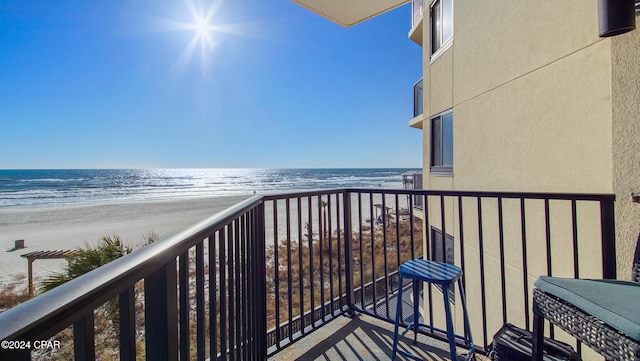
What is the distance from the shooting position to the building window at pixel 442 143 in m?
4.50

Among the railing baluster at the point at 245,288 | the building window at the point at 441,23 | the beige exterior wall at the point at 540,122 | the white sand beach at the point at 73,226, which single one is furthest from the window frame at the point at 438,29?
the white sand beach at the point at 73,226

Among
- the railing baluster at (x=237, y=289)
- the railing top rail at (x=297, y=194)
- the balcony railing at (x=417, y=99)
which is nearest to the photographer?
the railing baluster at (x=237, y=289)

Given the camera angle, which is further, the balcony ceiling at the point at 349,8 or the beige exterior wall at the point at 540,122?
the balcony ceiling at the point at 349,8

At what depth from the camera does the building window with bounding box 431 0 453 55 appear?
14.6ft

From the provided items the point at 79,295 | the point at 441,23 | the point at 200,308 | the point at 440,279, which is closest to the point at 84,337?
the point at 79,295

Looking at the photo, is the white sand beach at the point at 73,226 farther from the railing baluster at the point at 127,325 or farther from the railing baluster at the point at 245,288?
the railing baluster at the point at 127,325

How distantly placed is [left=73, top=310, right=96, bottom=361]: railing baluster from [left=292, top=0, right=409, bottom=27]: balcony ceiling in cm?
274

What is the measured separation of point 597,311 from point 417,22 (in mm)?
6381

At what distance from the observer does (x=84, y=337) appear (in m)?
0.36

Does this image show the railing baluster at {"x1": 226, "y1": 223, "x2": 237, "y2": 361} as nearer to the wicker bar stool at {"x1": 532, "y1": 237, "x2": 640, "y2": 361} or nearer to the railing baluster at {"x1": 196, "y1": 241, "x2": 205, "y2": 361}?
the railing baluster at {"x1": 196, "y1": 241, "x2": 205, "y2": 361}

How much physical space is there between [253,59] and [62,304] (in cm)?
959

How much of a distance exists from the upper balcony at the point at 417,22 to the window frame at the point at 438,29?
1.90 ft

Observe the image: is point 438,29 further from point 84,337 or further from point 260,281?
point 84,337

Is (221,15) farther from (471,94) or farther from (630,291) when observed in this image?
(630,291)
